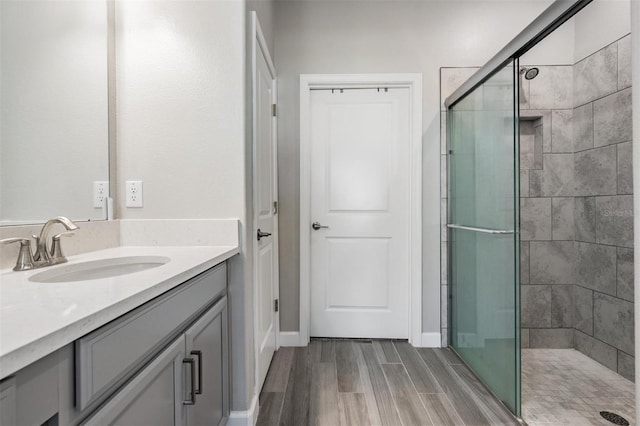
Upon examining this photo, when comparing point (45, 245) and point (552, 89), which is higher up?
point (552, 89)

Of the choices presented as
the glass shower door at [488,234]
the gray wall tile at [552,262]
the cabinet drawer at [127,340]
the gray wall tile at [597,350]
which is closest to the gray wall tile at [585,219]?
the gray wall tile at [552,262]

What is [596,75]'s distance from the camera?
6.75 feet

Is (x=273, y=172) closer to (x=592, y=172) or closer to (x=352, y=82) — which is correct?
(x=352, y=82)

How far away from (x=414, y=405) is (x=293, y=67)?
2369 millimetres

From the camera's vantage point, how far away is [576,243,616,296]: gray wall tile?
6.43 ft

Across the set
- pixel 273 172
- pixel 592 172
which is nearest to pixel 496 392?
pixel 592 172

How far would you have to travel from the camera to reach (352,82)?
7.94ft

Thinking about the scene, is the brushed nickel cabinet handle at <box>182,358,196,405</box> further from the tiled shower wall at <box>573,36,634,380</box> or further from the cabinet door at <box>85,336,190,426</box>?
the tiled shower wall at <box>573,36,634,380</box>

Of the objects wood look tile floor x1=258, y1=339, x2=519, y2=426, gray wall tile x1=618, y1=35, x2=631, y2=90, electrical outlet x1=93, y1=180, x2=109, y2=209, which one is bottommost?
wood look tile floor x1=258, y1=339, x2=519, y2=426

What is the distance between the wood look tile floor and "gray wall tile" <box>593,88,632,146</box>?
1690 millimetres

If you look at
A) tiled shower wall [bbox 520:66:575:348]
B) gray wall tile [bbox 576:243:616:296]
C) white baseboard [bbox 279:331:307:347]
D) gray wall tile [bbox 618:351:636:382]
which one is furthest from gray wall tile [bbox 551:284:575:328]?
white baseboard [bbox 279:331:307:347]

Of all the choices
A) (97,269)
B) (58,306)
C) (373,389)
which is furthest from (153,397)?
(373,389)

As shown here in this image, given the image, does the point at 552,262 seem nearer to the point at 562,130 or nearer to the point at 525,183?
the point at 525,183

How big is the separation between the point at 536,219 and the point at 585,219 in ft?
0.90
